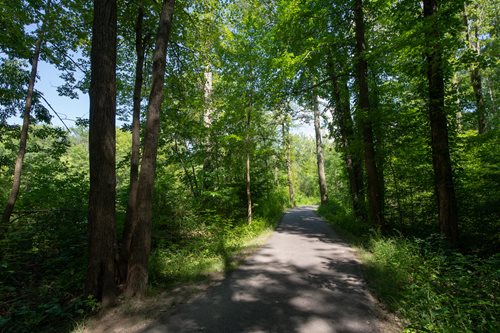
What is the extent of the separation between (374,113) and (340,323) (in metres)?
7.09

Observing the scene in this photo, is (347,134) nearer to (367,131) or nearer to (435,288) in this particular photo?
(367,131)

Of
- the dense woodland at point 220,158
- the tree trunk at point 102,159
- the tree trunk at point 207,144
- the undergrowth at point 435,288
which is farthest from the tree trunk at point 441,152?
the tree trunk at point 207,144

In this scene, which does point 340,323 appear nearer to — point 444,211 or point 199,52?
point 444,211

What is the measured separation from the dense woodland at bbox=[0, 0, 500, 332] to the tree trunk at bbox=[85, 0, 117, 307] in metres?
0.02

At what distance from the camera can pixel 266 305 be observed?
4355mm

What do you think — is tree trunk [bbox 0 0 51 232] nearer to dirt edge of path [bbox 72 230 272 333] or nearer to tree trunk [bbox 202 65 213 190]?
tree trunk [bbox 202 65 213 190]

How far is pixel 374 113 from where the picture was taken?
8.77 metres

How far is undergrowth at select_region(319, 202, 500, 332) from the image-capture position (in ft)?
9.95

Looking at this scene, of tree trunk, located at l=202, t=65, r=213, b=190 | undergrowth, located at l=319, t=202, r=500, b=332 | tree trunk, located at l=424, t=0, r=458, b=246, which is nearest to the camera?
undergrowth, located at l=319, t=202, r=500, b=332

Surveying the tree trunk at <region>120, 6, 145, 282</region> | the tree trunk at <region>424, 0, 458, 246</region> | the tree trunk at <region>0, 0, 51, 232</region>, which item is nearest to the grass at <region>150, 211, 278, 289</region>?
the tree trunk at <region>120, 6, 145, 282</region>

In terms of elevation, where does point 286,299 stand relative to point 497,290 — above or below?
below

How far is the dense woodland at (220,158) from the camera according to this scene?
466 cm

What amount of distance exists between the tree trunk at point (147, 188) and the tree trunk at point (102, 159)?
0.38 m

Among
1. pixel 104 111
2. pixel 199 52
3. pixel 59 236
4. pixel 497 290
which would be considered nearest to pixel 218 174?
pixel 199 52
